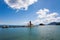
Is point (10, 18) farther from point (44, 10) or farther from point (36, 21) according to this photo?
point (44, 10)

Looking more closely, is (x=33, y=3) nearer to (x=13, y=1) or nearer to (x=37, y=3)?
(x=37, y=3)

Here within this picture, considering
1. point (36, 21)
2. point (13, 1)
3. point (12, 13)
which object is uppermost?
point (13, 1)

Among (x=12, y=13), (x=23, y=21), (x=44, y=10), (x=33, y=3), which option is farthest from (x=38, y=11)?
(x=12, y=13)

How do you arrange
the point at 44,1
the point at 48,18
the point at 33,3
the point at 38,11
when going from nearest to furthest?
the point at 44,1 < the point at 33,3 < the point at 38,11 < the point at 48,18

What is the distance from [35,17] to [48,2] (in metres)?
2.37

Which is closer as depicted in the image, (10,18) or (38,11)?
(38,11)

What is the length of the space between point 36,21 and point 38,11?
180 cm

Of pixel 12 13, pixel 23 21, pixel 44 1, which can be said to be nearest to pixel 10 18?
pixel 12 13

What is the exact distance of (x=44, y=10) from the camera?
10680 mm

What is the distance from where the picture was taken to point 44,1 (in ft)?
29.1

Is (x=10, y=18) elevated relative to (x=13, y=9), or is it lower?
lower

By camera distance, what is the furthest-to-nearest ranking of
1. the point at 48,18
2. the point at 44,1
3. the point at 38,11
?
the point at 48,18 → the point at 38,11 → the point at 44,1

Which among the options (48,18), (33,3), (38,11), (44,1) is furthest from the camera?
(48,18)

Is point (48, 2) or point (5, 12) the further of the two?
point (5, 12)
